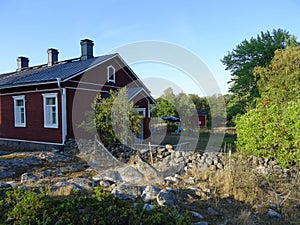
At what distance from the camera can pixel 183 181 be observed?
17.7 ft

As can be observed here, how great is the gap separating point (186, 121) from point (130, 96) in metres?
12.8

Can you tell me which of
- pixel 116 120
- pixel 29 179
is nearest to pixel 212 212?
pixel 29 179

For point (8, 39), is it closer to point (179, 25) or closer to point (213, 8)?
point (179, 25)

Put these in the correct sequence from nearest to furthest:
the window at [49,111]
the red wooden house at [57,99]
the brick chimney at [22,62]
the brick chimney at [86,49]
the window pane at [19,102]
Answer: the red wooden house at [57,99], the window at [49,111], the window pane at [19,102], the brick chimney at [86,49], the brick chimney at [22,62]

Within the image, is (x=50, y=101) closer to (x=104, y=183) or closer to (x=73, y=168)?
(x=73, y=168)

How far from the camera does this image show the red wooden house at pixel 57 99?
411 inches

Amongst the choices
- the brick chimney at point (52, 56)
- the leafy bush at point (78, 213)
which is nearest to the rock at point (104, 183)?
the leafy bush at point (78, 213)

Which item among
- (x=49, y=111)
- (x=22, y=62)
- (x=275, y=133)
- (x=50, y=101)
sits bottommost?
(x=275, y=133)

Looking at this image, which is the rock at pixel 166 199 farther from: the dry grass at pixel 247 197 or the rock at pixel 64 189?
the rock at pixel 64 189

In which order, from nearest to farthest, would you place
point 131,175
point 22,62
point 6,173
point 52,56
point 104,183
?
point 104,183 < point 131,175 < point 6,173 < point 52,56 < point 22,62

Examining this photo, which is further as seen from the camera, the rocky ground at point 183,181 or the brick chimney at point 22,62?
the brick chimney at point 22,62

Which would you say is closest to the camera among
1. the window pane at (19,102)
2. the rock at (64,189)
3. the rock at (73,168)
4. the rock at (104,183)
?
the rock at (64,189)

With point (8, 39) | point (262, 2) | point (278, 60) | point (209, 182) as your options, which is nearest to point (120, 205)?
point (209, 182)

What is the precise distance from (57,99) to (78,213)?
872 centimetres
